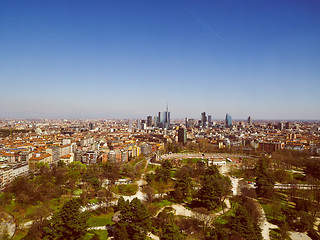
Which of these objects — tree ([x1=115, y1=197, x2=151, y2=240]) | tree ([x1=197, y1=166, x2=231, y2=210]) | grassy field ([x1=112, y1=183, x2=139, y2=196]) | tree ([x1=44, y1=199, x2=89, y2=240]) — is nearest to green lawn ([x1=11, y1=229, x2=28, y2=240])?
tree ([x1=44, y1=199, x2=89, y2=240])

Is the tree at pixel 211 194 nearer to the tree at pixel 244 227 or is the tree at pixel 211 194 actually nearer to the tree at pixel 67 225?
Answer: the tree at pixel 244 227

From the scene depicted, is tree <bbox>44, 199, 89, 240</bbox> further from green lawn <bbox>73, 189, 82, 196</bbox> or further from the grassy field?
the grassy field

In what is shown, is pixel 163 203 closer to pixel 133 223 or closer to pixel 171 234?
pixel 133 223

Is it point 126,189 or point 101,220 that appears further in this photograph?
point 126,189

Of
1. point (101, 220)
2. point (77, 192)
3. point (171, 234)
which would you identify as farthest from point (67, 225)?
point (77, 192)

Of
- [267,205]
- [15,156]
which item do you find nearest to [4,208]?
[15,156]

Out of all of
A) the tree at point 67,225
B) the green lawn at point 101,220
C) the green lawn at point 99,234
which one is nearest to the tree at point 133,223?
the green lawn at point 99,234

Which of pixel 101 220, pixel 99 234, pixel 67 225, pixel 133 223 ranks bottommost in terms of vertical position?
pixel 101 220

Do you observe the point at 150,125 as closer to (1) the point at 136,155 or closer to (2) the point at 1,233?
(1) the point at 136,155
